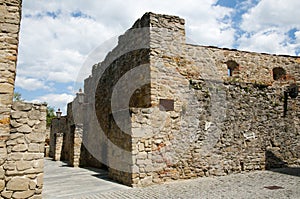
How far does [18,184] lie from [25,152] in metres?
0.57

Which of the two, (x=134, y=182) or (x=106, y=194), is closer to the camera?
(x=106, y=194)

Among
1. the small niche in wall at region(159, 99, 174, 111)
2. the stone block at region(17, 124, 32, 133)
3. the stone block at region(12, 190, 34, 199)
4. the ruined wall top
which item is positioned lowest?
the stone block at region(12, 190, 34, 199)

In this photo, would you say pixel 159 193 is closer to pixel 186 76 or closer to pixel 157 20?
pixel 186 76

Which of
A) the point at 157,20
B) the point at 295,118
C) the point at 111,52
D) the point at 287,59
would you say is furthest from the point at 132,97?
the point at 287,59

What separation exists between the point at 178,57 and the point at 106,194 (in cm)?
508

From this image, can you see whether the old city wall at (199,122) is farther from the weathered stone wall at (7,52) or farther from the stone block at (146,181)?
the weathered stone wall at (7,52)

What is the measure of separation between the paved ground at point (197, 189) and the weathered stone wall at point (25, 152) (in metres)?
1.54

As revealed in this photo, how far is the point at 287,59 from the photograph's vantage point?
14.0m

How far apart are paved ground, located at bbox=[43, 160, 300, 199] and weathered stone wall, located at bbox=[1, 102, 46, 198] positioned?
5.05 ft

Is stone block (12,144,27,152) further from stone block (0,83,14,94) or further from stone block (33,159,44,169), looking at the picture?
stone block (0,83,14,94)

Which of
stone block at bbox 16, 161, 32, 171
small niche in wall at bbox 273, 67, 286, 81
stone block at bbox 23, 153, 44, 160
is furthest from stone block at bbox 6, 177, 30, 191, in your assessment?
small niche in wall at bbox 273, 67, 286, 81

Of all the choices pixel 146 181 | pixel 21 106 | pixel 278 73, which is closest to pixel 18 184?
pixel 21 106

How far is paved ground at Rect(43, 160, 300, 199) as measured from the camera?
572cm

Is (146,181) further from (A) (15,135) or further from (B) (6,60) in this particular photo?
(B) (6,60)
